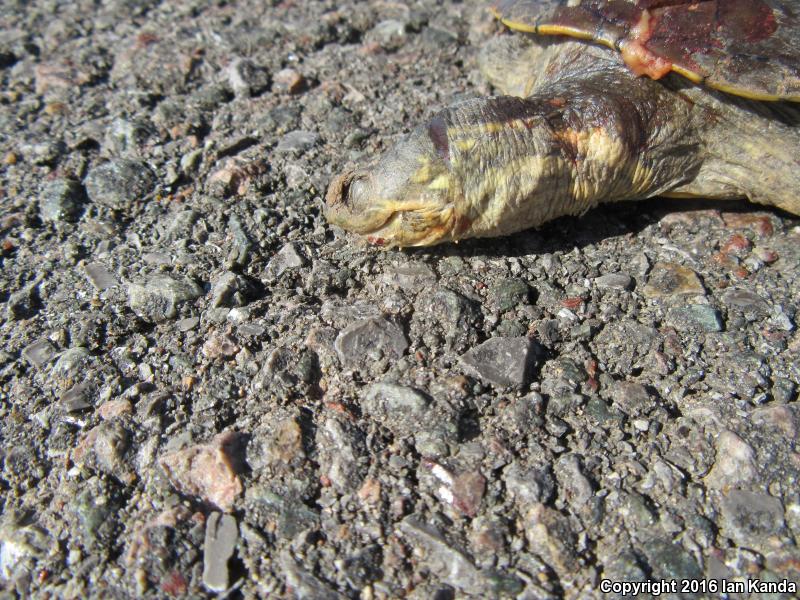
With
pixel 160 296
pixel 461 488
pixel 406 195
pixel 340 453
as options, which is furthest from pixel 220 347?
pixel 461 488

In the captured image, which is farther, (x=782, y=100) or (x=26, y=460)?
(x=782, y=100)

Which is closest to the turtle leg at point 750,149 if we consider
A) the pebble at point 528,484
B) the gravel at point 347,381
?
the gravel at point 347,381

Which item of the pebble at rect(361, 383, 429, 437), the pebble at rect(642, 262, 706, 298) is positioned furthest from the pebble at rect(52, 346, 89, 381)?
the pebble at rect(642, 262, 706, 298)

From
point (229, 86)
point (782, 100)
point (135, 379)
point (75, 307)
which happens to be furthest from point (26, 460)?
point (782, 100)

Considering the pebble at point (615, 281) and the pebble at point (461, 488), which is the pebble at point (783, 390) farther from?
the pebble at point (461, 488)

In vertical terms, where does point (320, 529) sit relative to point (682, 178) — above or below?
below

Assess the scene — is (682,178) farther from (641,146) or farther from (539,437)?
(539,437)
